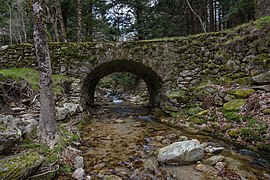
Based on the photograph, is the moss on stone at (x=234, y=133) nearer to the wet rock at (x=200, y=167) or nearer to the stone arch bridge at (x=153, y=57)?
the wet rock at (x=200, y=167)

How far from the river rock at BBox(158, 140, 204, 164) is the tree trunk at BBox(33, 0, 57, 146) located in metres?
2.19

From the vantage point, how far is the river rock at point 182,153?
11.9 ft

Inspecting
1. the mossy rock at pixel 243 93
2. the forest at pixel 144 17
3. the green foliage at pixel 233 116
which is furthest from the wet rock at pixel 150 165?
the forest at pixel 144 17

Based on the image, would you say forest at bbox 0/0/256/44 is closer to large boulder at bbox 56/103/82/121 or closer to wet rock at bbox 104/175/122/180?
large boulder at bbox 56/103/82/121

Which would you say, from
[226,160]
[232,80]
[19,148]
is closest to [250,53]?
[232,80]

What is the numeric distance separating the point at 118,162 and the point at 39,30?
3.00 m

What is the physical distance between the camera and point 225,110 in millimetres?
5730

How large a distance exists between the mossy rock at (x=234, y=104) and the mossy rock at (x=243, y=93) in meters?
0.19

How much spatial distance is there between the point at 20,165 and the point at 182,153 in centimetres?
268

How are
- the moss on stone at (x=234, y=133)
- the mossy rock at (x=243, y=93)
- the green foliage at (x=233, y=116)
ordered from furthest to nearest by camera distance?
the mossy rock at (x=243, y=93)
the green foliage at (x=233, y=116)
the moss on stone at (x=234, y=133)

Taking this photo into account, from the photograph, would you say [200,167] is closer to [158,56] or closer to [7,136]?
[7,136]

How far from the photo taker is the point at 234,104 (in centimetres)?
564

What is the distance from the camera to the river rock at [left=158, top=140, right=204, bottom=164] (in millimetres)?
3615

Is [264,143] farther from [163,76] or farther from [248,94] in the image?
[163,76]
